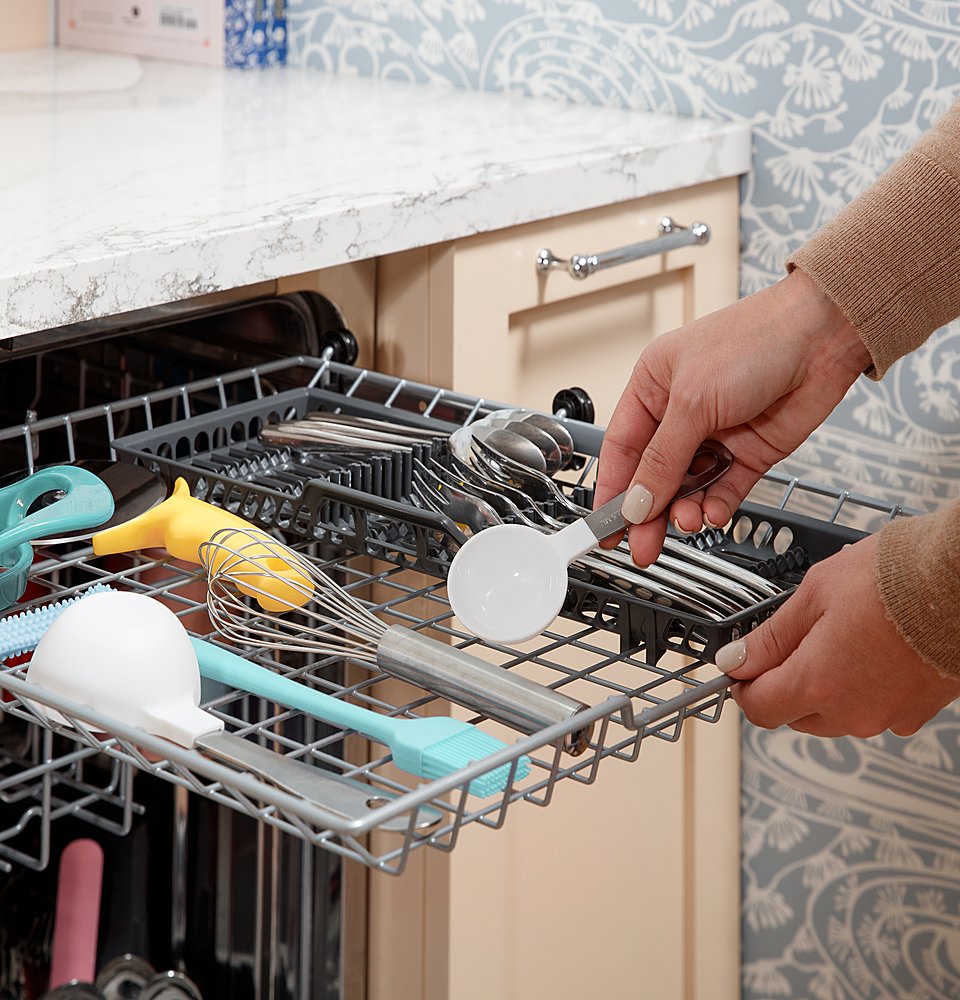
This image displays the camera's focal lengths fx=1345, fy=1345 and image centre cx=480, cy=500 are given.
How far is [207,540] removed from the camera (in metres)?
0.79

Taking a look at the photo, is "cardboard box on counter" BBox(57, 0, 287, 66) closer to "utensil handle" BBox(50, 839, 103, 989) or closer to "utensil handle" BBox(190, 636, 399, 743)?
"utensil handle" BBox(50, 839, 103, 989)

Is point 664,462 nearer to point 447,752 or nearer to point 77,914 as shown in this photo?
point 447,752

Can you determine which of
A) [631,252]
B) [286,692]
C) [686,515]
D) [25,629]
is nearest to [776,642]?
[686,515]

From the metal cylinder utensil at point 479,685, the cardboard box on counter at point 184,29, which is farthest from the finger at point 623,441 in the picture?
the cardboard box on counter at point 184,29

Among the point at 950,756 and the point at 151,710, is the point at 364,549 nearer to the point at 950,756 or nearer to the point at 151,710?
the point at 151,710

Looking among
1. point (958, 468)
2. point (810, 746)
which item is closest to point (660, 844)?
point (810, 746)

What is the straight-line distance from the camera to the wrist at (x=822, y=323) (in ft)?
2.69

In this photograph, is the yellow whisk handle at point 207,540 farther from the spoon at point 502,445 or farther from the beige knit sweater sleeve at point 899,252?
the beige knit sweater sleeve at point 899,252

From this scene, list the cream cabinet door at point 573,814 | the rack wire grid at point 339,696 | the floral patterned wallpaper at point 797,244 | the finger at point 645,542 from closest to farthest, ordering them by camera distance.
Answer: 1. the rack wire grid at point 339,696
2. the finger at point 645,542
3. the cream cabinet door at point 573,814
4. the floral patterned wallpaper at point 797,244

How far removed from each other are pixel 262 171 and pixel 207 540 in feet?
1.50

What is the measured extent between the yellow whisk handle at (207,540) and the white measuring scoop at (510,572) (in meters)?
0.09

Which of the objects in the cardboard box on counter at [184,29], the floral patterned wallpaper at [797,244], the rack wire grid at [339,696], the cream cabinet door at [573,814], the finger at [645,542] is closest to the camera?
the rack wire grid at [339,696]

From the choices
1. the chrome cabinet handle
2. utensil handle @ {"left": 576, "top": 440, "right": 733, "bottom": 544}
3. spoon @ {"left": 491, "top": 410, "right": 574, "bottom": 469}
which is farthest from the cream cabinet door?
utensil handle @ {"left": 576, "top": 440, "right": 733, "bottom": 544}

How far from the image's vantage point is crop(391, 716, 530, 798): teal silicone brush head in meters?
0.58
